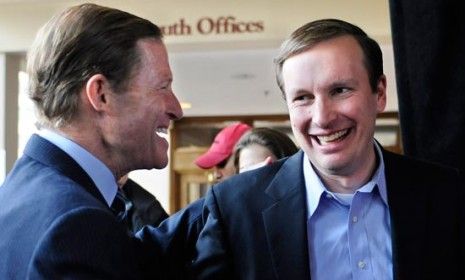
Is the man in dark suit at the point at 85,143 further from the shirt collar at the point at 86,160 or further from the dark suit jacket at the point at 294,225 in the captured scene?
the dark suit jacket at the point at 294,225

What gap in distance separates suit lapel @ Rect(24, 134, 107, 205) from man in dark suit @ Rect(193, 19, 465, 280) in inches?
9.6

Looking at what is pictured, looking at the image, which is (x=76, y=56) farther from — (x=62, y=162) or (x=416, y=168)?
(x=416, y=168)

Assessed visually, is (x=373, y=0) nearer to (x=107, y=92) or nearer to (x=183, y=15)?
(x=183, y=15)

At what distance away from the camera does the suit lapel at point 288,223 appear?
122 centimetres

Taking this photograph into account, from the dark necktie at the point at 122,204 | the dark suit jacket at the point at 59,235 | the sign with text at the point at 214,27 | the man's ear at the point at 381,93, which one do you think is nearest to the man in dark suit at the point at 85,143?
the dark suit jacket at the point at 59,235

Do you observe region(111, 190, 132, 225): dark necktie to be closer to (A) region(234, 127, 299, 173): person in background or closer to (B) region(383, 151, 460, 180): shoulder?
(A) region(234, 127, 299, 173): person in background

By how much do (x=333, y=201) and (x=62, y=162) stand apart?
0.47 metres

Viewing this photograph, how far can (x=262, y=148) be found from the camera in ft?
7.02

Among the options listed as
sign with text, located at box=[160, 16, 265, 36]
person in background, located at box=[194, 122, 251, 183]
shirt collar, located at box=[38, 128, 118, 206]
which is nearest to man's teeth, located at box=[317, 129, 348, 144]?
shirt collar, located at box=[38, 128, 118, 206]

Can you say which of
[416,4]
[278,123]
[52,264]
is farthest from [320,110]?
[278,123]

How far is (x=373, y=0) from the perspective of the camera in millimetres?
4719

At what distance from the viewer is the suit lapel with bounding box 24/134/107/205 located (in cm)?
108

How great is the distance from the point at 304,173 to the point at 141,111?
330 mm

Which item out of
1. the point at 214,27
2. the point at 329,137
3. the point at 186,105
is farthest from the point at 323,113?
the point at 186,105
